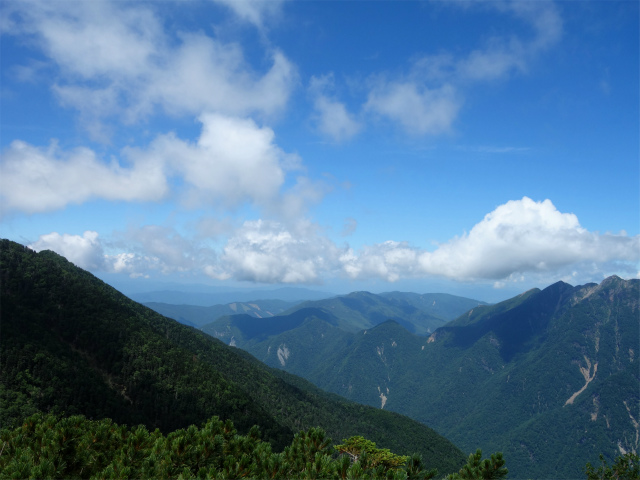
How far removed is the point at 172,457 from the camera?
2269cm

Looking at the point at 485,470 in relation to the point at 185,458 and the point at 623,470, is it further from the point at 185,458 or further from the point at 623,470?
the point at 623,470

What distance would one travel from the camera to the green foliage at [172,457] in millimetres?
20094

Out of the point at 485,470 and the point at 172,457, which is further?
the point at 172,457

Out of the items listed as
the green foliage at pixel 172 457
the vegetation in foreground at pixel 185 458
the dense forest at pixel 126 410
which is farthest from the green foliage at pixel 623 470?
the green foliage at pixel 172 457

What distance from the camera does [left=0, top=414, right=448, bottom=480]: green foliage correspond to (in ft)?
65.9

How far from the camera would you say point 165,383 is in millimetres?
128250

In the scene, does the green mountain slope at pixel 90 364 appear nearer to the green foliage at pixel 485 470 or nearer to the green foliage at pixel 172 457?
the green foliage at pixel 172 457

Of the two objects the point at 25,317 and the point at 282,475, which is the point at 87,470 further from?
the point at 25,317

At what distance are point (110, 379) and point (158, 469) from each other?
414 ft

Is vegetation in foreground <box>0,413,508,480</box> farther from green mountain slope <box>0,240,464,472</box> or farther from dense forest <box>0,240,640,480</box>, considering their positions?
green mountain slope <box>0,240,464,472</box>

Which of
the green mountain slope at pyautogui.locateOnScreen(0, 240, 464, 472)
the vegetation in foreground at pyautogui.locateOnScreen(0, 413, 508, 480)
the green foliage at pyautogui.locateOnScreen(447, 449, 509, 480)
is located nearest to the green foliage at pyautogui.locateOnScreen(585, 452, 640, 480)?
the green foliage at pyautogui.locateOnScreen(447, 449, 509, 480)

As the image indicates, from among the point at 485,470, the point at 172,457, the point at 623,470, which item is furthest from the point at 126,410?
the point at 623,470

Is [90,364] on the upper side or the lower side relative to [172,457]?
lower

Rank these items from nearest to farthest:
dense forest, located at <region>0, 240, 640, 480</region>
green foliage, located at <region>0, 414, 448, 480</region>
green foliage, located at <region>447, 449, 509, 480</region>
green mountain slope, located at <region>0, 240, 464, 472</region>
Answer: green foliage, located at <region>0, 414, 448, 480</region> → green foliage, located at <region>447, 449, 509, 480</region> → dense forest, located at <region>0, 240, 640, 480</region> → green mountain slope, located at <region>0, 240, 464, 472</region>
